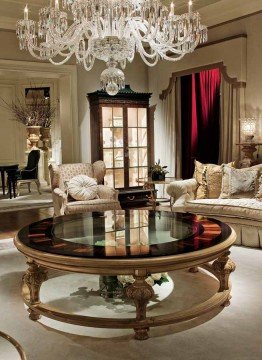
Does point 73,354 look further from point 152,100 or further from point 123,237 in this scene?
point 152,100

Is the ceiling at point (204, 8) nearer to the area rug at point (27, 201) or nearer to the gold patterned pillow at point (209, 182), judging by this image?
the gold patterned pillow at point (209, 182)

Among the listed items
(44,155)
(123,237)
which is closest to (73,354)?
(123,237)

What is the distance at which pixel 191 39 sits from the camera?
13.5 ft

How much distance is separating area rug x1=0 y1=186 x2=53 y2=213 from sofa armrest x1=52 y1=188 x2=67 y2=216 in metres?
1.93

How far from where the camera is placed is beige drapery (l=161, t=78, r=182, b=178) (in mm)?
6977

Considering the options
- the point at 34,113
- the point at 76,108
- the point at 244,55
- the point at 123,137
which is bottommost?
the point at 123,137

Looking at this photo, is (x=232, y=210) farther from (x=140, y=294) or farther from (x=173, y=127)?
(x=173, y=127)

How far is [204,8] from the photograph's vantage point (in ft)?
19.1

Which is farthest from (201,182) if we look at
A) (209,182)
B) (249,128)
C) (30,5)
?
(30,5)

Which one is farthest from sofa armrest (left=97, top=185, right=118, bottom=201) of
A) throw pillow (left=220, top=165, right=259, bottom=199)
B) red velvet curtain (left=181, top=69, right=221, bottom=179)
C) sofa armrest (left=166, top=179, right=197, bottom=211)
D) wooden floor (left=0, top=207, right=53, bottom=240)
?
red velvet curtain (left=181, top=69, right=221, bottom=179)

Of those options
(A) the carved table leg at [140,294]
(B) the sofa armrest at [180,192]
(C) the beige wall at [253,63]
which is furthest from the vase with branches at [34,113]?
(A) the carved table leg at [140,294]

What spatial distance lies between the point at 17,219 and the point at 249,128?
11.4 ft

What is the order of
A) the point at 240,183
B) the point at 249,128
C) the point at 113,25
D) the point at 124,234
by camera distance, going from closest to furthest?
the point at 124,234, the point at 113,25, the point at 240,183, the point at 249,128

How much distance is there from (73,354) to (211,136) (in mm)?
5312
